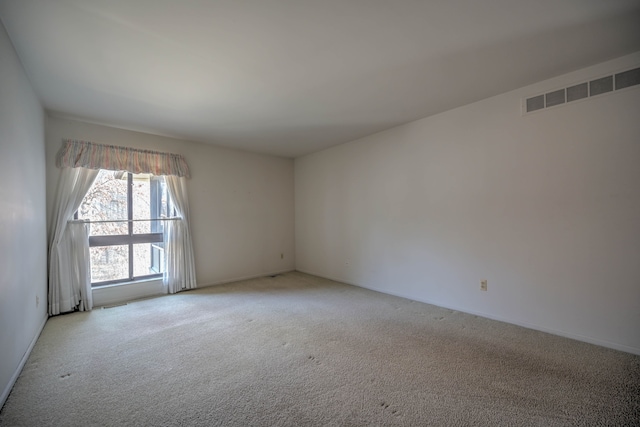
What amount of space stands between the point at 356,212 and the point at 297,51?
2853 mm

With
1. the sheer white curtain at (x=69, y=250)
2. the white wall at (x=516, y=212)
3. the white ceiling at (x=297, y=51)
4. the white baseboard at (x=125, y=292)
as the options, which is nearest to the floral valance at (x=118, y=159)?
the sheer white curtain at (x=69, y=250)

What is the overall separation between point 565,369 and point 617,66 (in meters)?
2.57

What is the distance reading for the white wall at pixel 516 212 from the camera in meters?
2.28

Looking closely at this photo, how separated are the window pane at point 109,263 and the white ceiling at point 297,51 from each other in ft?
5.93

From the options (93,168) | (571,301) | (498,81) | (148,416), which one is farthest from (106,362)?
(498,81)

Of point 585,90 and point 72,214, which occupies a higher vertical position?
point 585,90

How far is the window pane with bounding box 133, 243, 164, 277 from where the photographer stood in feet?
13.1

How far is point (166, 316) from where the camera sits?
3.19 metres

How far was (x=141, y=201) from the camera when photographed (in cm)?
405

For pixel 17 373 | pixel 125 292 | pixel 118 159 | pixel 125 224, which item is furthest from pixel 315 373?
pixel 118 159

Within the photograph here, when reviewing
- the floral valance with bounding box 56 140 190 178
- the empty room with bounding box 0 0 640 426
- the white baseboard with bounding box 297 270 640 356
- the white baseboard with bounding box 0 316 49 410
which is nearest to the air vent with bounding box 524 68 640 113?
the empty room with bounding box 0 0 640 426

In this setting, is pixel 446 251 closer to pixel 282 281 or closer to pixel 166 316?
pixel 282 281

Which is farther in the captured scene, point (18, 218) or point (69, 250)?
point (69, 250)

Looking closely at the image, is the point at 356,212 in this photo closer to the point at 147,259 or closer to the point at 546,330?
the point at 546,330
